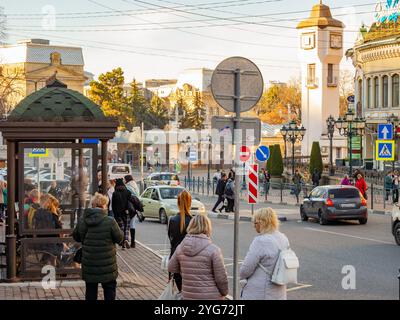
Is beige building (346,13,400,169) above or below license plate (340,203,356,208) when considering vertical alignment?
above

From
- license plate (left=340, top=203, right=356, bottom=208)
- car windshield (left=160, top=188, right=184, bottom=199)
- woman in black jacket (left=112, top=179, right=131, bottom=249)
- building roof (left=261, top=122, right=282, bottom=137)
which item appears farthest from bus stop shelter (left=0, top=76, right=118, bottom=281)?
building roof (left=261, top=122, right=282, bottom=137)

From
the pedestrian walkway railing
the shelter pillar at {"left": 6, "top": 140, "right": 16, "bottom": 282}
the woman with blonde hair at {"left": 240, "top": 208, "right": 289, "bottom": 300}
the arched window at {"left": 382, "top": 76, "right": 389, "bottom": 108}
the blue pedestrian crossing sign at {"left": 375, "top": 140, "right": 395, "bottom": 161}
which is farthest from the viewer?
the arched window at {"left": 382, "top": 76, "right": 389, "bottom": 108}

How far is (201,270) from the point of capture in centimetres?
909

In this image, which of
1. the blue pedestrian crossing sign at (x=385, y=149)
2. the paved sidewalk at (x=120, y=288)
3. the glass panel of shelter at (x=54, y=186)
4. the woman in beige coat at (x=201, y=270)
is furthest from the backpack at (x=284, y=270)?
the blue pedestrian crossing sign at (x=385, y=149)

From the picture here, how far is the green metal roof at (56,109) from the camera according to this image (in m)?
15.1

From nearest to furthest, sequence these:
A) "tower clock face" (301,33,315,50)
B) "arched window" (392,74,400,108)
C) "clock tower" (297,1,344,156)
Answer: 1. "arched window" (392,74,400,108)
2. "clock tower" (297,1,344,156)
3. "tower clock face" (301,33,315,50)

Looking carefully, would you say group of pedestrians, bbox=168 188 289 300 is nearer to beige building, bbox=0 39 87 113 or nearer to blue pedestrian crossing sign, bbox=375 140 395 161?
blue pedestrian crossing sign, bbox=375 140 395 161

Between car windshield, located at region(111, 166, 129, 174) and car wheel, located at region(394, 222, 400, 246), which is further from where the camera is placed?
car windshield, located at region(111, 166, 129, 174)

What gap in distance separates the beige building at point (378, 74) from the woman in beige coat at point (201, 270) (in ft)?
181

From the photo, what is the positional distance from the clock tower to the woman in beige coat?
250 ft

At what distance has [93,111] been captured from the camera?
A: 15.3 meters

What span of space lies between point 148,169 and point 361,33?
3087 cm

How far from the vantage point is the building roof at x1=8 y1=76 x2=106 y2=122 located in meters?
15.1

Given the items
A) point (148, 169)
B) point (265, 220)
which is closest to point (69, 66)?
point (148, 169)
